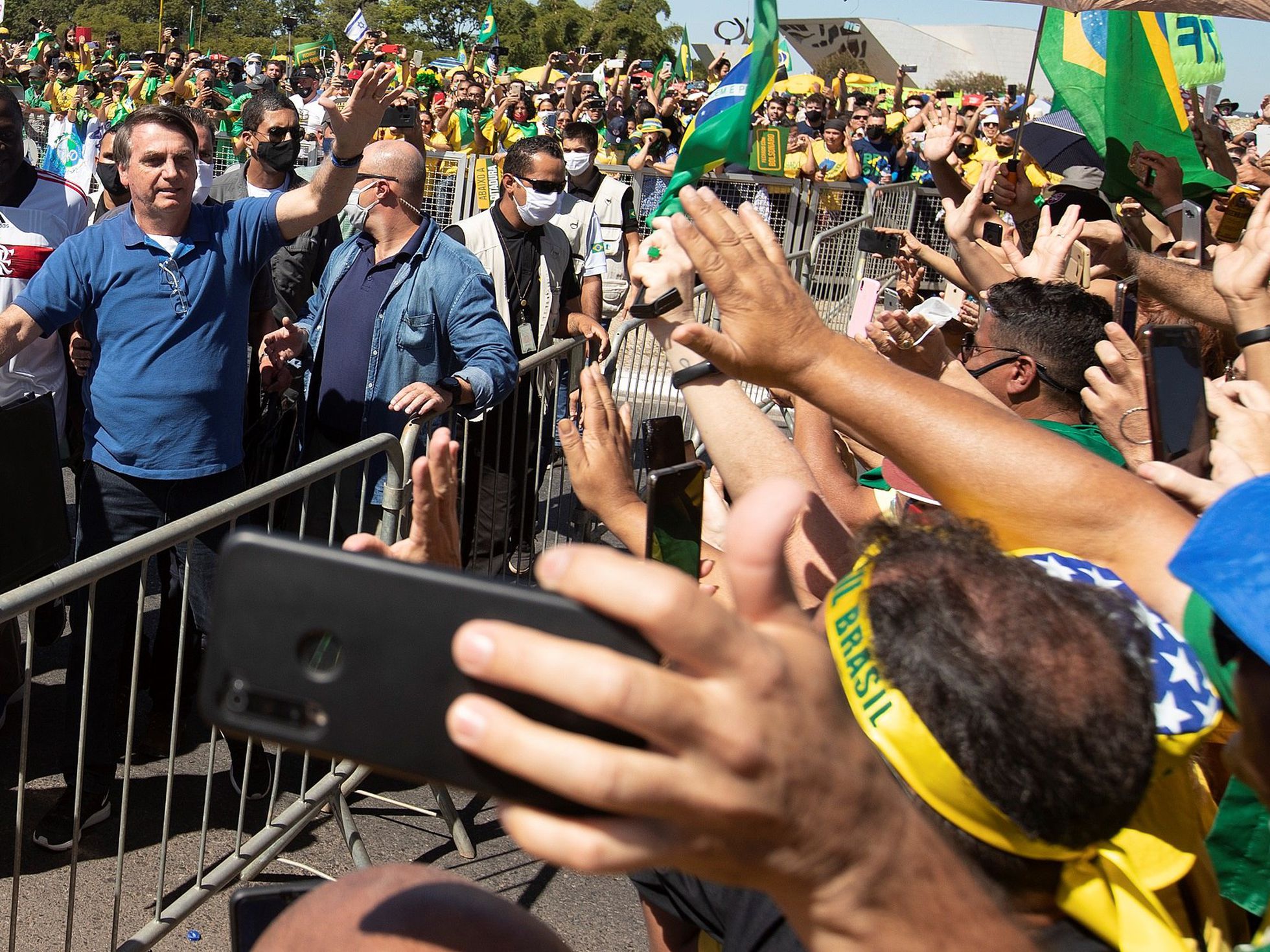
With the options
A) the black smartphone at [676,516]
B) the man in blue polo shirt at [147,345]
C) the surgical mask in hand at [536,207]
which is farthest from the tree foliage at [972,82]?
the black smartphone at [676,516]

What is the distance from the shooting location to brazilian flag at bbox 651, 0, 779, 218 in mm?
4027

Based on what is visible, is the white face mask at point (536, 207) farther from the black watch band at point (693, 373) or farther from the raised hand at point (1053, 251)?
the black watch band at point (693, 373)

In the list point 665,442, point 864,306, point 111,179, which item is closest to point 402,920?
point 665,442

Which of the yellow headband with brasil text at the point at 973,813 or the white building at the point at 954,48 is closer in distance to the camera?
the yellow headband with brasil text at the point at 973,813

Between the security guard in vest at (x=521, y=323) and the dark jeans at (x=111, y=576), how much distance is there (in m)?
1.02

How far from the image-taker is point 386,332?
14.6 ft

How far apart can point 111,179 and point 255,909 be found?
18.2 feet

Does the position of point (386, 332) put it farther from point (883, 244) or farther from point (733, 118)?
point (883, 244)

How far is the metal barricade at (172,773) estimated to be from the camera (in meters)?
2.65

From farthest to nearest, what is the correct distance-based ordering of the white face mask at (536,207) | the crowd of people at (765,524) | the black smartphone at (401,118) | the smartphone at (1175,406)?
the black smartphone at (401,118) → the white face mask at (536,207) → the smartphone at (1175,406) → the crowd of people at (765,524)

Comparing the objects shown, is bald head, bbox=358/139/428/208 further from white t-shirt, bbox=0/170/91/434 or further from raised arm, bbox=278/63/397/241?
white t-shirt, bbox=0/170/91/434

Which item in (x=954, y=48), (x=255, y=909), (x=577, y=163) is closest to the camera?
(x=255, y=909)

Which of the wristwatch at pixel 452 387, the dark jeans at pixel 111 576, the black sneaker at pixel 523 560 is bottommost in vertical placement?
the black sneaker at pixel 523 560

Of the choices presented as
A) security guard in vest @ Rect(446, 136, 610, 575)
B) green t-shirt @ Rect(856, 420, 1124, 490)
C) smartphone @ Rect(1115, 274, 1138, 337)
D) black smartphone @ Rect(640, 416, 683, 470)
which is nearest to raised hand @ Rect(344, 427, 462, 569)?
black smartphone @ Rect(640, 416, 683, 470)
